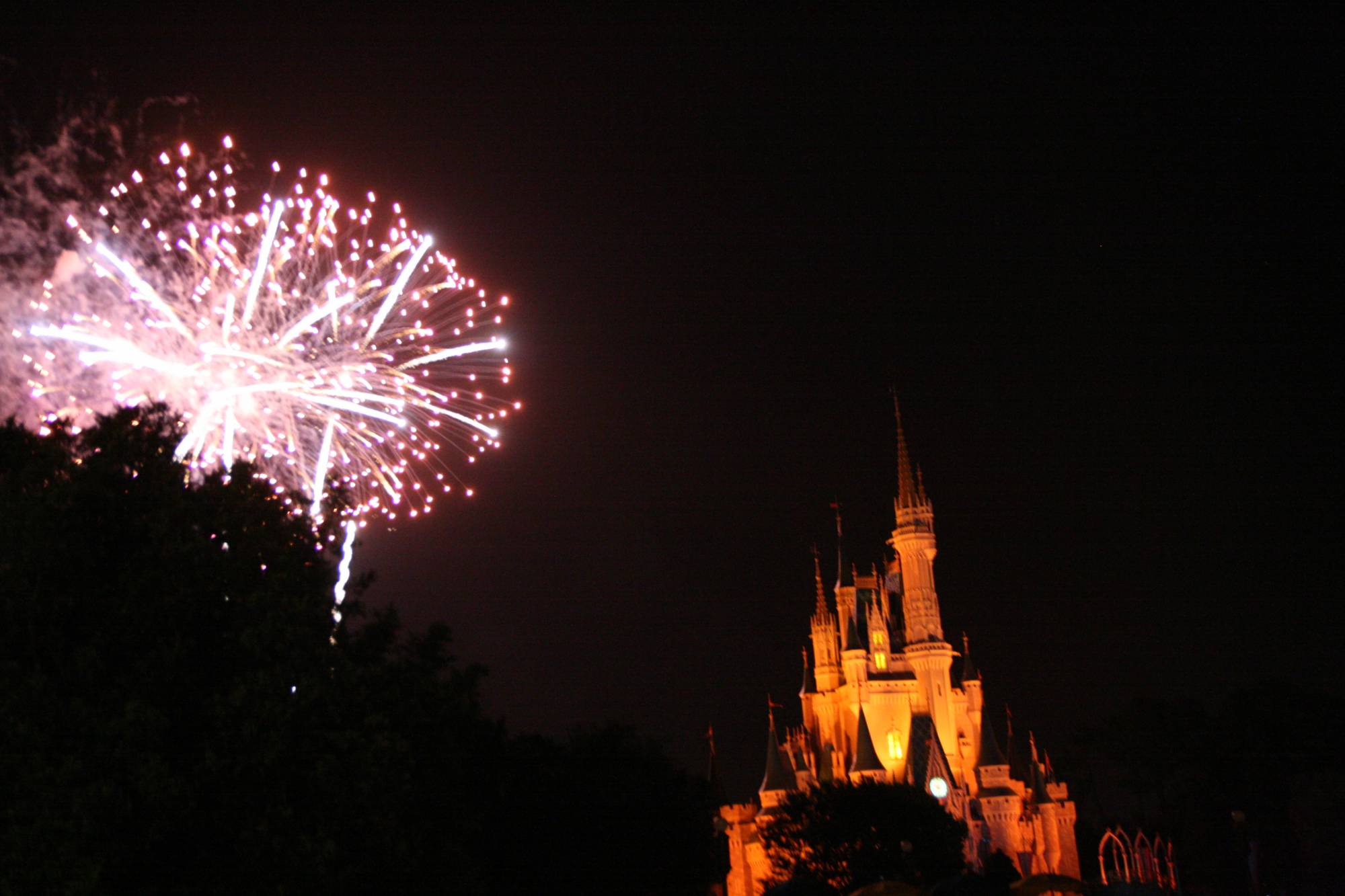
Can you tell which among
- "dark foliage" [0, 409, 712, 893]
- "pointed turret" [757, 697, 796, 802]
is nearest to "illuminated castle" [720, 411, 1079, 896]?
"pointed turret" [757, 697, 796, 802]

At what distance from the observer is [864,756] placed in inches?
3319

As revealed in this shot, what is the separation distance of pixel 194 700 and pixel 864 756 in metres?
67.3

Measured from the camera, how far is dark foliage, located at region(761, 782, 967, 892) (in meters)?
58.3

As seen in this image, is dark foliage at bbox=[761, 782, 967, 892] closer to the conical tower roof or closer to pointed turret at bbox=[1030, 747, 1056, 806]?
the conical tower roof

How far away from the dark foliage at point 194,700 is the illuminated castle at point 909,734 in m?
58.7

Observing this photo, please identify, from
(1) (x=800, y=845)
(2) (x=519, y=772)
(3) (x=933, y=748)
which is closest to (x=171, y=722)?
(2) (x=519, y=772)

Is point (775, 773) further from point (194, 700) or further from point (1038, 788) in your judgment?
point (194, 700)

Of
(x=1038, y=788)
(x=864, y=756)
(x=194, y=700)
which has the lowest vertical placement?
(x=194, y=700)

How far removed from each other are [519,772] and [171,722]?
16402mm

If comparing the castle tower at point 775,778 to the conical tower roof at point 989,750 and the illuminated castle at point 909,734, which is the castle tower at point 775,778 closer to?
the illuminated castle at point 909,734

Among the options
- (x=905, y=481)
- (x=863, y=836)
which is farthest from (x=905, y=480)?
(x=863, y=836)

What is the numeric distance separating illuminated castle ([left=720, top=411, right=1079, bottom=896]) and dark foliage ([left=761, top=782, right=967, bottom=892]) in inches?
606

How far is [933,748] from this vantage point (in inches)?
3388

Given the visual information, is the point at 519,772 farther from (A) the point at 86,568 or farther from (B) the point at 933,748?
(B) the point at 933,748
